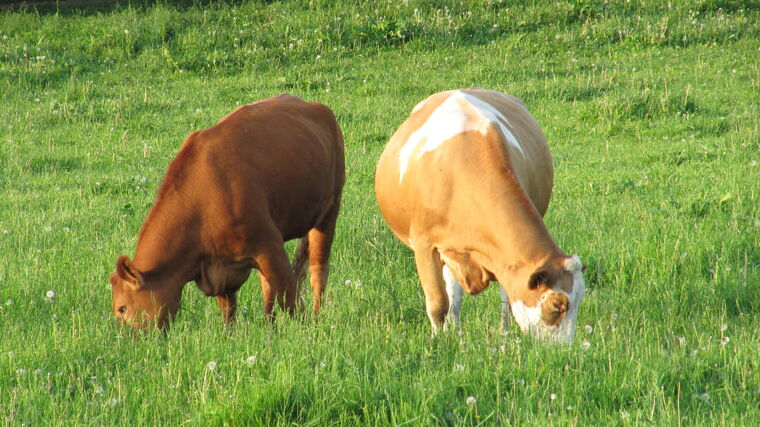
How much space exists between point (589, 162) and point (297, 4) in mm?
9230

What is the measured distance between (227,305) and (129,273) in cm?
→ 93

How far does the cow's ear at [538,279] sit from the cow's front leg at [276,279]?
175 cm

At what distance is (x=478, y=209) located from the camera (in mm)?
5387

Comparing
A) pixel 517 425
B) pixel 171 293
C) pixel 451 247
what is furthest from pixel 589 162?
pixel 517 425

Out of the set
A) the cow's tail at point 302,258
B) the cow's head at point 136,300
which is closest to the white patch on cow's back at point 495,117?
the cow's tail at point 302,258

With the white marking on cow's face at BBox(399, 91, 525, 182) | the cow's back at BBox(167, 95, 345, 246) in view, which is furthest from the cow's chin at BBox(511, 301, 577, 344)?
the cow's back at BBox(167, 95, 345, 246)

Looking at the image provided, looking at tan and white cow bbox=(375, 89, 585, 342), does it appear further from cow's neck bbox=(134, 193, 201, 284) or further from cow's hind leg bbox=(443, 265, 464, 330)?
cow's neck bbox=(134, 193, 201, 284)

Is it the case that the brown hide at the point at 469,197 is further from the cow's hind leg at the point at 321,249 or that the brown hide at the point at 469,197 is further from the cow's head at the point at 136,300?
the cow's head at the point at 136,300

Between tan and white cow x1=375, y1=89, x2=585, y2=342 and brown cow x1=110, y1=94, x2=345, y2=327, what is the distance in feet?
2.39

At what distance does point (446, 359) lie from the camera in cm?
477

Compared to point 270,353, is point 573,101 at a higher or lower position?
lower

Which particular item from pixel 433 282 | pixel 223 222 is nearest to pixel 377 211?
pixel 433 282

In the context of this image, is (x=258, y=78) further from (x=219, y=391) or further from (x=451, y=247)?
(x=219, y=391)

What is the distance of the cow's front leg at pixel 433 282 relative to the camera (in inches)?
231
